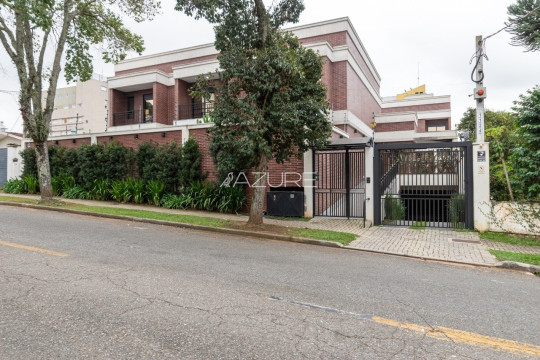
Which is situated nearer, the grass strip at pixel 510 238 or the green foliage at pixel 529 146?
the grass strip at pixel 510 238

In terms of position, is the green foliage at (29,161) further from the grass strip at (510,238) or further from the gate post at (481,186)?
the grass strip at (510,238)

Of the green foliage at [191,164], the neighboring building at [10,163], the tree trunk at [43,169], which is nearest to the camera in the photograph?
the green foliage at [191,164]

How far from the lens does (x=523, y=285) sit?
18.9 feet

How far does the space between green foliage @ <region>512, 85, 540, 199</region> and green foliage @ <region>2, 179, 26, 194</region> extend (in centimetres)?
2221

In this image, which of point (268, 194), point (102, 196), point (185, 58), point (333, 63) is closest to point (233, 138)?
point (268, 194)

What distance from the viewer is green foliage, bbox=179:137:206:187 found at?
14461 millimetres

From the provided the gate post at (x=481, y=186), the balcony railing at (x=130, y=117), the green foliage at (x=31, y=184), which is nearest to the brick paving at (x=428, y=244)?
the gate post at (x=481, y=186)

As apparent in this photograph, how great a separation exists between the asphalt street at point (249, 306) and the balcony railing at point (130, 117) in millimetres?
18891

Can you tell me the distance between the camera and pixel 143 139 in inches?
645

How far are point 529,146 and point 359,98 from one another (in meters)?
12.2

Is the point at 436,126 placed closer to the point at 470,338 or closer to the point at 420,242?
the point at 420,242

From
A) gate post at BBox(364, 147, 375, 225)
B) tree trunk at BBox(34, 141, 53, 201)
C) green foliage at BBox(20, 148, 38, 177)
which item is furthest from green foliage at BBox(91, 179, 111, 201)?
gate post at BBox(364, 147, 375, 225)

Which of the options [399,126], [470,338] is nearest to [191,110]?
[399,126]

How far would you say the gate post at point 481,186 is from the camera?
10.3 m
